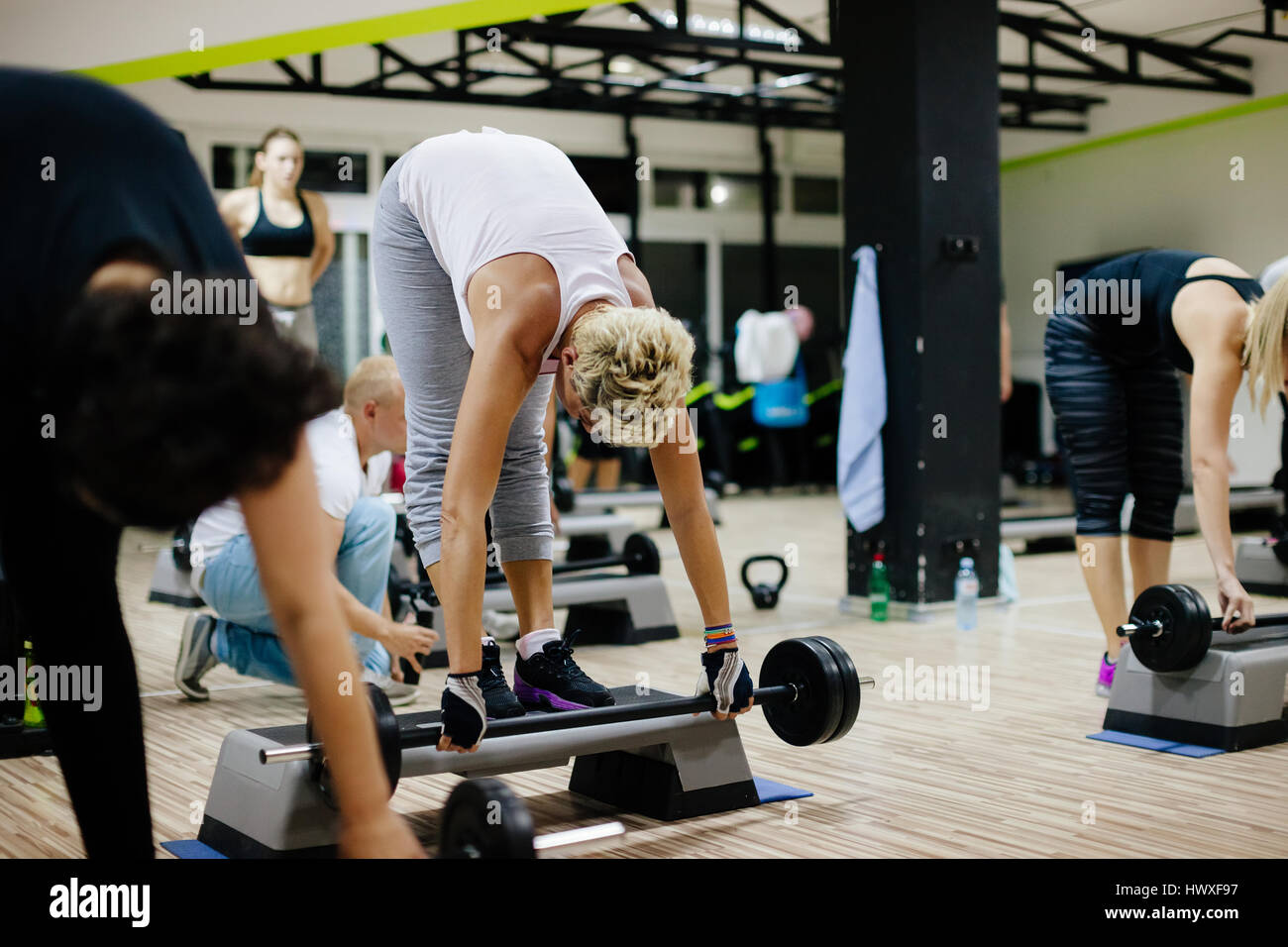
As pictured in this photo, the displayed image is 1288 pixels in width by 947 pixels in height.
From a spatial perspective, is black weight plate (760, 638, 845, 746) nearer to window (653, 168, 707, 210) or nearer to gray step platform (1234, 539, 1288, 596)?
gray step platform (1234, 539, 1288, 596)

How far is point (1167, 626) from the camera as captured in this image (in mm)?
2625

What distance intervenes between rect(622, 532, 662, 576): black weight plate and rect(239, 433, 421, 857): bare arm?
321 cm

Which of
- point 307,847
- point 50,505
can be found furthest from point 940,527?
point 50,505

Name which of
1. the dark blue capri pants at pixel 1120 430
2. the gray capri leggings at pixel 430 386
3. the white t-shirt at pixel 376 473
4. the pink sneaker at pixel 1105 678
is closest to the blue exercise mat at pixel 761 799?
the gray capri leggings at pixel 430 386

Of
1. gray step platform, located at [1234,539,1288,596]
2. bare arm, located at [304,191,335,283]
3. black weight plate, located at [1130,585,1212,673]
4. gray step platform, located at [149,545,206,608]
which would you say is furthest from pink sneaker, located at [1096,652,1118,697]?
bare arm, located at [304,191,335,283]

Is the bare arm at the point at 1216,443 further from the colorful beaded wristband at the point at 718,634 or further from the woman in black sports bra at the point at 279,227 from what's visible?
the woman in black sports bra at the point at 279,227

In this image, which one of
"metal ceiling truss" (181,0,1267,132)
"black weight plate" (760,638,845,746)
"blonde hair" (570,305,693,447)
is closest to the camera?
"blonde hair" (570,305,693,447)

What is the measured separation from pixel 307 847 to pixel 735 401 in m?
9.24

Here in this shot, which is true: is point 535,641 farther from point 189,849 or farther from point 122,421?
point 122,421

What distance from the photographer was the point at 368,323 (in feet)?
33.8

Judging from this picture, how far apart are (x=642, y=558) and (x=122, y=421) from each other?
346 cm

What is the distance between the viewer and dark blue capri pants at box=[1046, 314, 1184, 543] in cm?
316

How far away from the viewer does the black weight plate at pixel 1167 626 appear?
2.58m
